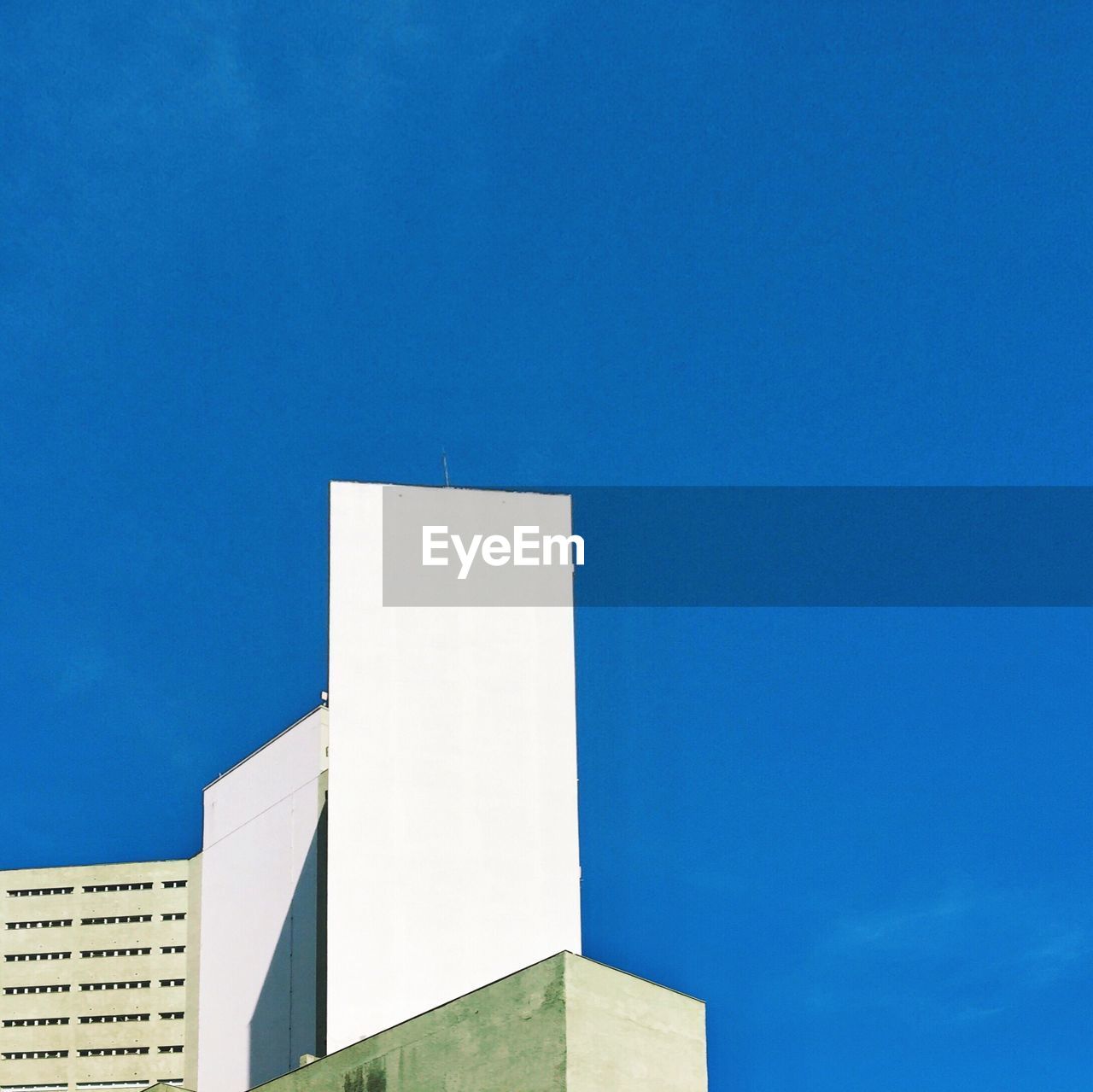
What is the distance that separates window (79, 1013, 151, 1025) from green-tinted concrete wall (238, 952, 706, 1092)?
24977 millimetres

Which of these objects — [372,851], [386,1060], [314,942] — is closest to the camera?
[386,1060]

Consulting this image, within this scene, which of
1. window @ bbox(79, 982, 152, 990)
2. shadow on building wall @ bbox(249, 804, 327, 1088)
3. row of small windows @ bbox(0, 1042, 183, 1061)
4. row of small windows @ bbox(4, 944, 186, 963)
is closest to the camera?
shadow on building wall @ bbox(249, 804, 327, 1088)

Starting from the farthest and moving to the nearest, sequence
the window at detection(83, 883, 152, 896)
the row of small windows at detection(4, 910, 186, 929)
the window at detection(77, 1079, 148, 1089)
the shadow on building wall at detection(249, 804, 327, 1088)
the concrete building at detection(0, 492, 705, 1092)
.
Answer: the window at detection(83, 883, 152, 896), the row of small windows at detection(4, 910, 186, 929), the window at detection(77, 1079, 148, 1089), the shadow on building wall at detection(249, 804, 327, 1088), the concrete building at detection(0, 492, 705, 1092)

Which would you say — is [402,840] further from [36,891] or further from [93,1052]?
[36,891]

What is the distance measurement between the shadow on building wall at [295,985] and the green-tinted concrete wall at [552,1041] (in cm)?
1429

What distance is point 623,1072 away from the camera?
30.1m

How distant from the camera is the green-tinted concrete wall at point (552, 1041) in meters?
29.3

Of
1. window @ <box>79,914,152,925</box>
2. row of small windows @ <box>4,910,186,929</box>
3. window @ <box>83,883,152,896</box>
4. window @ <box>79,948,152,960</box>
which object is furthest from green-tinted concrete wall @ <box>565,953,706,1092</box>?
window @ <box>83,883,152,896</box>

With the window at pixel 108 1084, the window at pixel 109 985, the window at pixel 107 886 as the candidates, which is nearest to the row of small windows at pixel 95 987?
the window at pixel 109 985

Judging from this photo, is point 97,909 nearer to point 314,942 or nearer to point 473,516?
point 314,942

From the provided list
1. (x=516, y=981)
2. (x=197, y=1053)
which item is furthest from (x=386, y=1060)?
(x=197, y=1053)

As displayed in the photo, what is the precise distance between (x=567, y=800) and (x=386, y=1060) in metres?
12.7

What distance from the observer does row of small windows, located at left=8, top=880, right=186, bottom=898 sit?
186ft

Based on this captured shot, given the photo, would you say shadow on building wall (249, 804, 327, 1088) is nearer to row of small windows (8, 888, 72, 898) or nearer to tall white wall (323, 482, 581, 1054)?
tall white wall (323, 482, 581, 1054)
